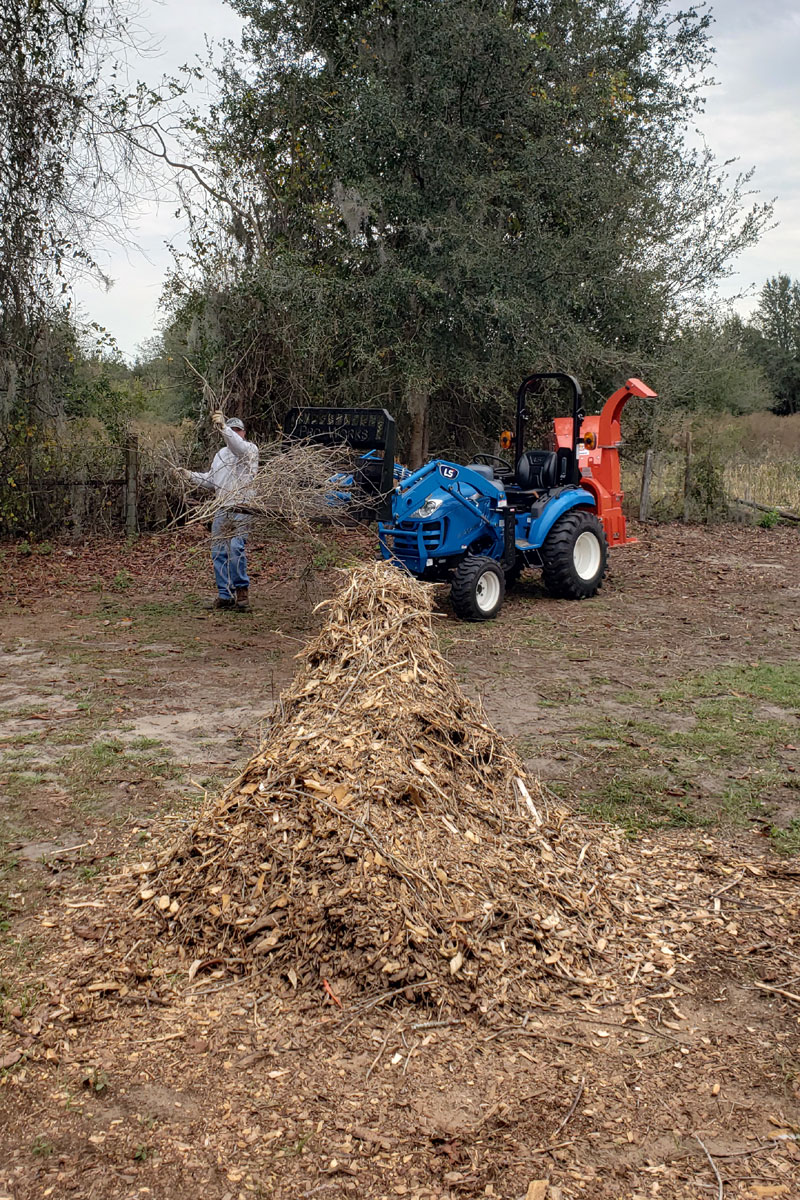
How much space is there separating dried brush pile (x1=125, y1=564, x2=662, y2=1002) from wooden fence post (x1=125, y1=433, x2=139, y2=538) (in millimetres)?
9846

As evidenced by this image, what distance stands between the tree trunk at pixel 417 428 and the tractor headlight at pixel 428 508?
596 cm

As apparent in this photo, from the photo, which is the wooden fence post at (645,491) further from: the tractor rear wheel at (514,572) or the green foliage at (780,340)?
the green foliage at (780,340)

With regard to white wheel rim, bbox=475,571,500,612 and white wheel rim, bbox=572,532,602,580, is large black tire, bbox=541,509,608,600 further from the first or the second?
white wheel rim, bbox=475,571,500,612

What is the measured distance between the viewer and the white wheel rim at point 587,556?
1123cm

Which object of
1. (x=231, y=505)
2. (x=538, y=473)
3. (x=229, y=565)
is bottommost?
(x=229, y=565)

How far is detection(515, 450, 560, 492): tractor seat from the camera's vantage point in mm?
11102

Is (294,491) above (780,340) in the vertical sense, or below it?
below

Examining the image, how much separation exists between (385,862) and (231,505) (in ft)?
15.2

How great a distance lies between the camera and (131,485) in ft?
45.3

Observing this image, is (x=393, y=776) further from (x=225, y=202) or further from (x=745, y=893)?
(x=225, y=202)

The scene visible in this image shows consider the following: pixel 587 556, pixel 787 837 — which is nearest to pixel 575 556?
pixel 587 556

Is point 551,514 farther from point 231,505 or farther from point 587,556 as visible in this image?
point 231,505

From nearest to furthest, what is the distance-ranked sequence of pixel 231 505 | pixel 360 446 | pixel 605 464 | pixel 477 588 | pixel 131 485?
pixel 231 505, pixel 360 446, pixel 477 588, pixel 605 464, pixel 131 485

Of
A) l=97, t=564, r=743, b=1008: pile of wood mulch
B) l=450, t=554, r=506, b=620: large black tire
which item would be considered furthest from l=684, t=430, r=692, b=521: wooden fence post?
l=97, t=564, r=743, b=1008: pile of wood mulch
